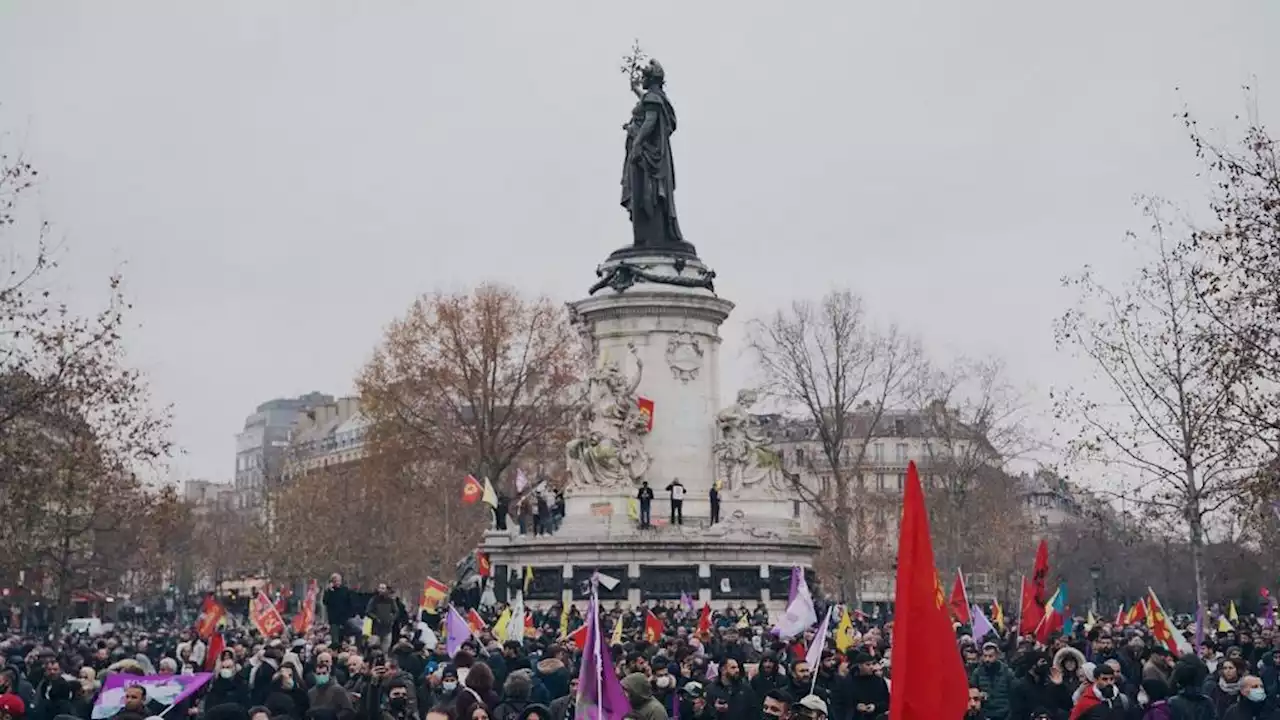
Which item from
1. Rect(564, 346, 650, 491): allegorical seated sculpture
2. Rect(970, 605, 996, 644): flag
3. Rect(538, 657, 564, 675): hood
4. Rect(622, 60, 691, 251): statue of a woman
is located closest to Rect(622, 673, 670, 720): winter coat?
Rect(538, 657, 564, 675): hood

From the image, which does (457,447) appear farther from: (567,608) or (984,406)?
(567,608)

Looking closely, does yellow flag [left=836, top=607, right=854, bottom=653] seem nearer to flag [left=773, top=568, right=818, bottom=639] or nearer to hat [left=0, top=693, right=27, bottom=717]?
flag [left=773, top=568, right=818, bottom=639]

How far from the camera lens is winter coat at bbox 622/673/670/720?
40.9ft

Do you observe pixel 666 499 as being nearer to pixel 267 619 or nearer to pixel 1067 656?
pixel 267 619

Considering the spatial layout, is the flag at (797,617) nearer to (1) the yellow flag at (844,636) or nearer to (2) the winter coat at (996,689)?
(1) the yellow flag at (844,636)

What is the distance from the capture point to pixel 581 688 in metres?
11.5

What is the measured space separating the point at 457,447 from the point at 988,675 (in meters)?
49.0

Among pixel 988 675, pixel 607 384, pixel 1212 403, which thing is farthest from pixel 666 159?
pixel 988 675

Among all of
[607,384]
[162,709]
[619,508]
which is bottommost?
[162,709]

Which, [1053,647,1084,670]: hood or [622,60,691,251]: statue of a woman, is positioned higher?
[622,60,691,251]: statue of a woman

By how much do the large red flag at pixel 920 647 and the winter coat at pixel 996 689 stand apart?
8.56 meters

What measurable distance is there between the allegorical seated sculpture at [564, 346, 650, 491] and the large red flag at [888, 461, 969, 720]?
33.3m

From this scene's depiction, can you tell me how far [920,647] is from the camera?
8.27 metres

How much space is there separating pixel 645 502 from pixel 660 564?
4.96ft
